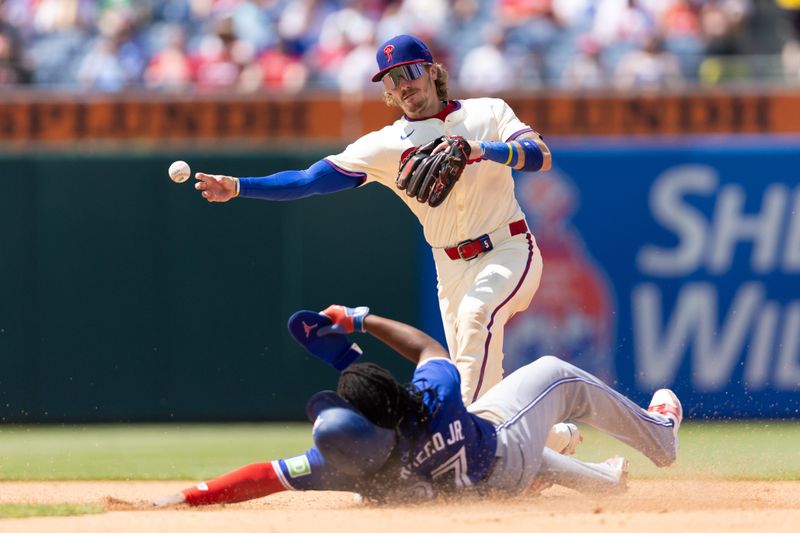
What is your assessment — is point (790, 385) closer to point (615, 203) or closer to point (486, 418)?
point (615, 203)

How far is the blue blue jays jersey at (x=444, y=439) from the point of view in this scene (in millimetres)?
5012

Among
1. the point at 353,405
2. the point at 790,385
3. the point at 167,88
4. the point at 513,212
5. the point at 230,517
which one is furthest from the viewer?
the point at 167,88

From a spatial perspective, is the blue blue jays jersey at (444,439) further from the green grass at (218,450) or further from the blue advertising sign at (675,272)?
the blue advertising sign at (675,272)

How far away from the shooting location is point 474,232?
21.6 ft

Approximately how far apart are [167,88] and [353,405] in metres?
7.18

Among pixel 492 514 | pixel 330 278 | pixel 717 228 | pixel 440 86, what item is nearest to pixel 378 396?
pixel 492 514

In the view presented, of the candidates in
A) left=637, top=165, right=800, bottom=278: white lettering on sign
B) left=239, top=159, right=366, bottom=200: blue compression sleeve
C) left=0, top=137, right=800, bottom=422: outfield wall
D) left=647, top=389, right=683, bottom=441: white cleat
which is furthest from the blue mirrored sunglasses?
left=637, top=165, right=800, bottom=278: white lettering on sign

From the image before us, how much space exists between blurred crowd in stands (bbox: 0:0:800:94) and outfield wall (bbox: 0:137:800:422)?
4.21 ft

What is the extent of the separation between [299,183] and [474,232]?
901mm

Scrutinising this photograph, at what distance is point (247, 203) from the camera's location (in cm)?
1067

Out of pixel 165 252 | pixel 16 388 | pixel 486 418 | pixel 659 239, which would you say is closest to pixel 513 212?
pixel 486 418

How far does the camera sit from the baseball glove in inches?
242

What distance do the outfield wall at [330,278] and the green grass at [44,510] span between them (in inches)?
173

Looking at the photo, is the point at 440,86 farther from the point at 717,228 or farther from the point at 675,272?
the point at 717,228
